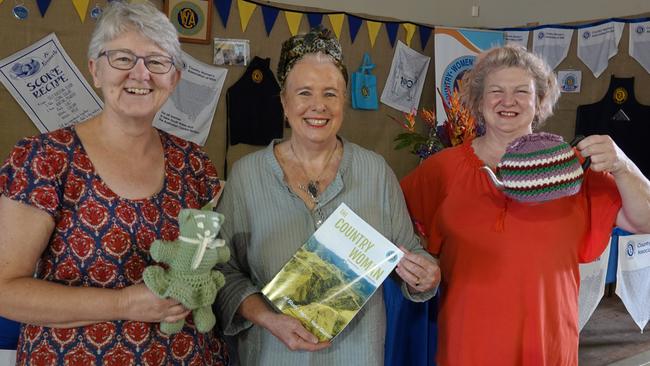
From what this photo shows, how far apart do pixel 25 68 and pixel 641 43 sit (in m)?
4.26

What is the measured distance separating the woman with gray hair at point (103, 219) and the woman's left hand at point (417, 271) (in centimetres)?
46

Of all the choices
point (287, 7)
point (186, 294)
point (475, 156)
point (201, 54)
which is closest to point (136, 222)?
point (186, 294)

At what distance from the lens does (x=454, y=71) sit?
4.43m

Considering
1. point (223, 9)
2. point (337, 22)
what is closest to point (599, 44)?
point (337, 22)

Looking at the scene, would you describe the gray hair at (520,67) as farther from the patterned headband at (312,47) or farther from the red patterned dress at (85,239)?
the red patterned dress at (85,239)

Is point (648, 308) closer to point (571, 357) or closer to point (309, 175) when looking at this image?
point (571, 357)

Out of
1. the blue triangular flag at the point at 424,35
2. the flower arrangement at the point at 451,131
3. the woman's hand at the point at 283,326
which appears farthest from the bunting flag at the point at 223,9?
the woman's hand at the point at 283,326

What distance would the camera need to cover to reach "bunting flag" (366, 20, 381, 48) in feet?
13.7

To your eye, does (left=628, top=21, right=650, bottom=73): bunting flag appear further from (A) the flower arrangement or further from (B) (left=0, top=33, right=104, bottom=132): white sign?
(B) (left=0, top=33, right=104, bottom=132): white sign

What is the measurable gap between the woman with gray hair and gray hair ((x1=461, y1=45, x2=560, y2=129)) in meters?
0.93

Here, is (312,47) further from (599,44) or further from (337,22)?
(599,44)

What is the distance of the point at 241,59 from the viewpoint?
3.73 m

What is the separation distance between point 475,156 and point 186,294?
3.09 ft

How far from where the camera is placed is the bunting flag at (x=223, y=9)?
3.58m
